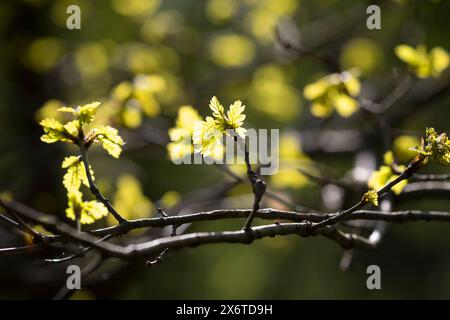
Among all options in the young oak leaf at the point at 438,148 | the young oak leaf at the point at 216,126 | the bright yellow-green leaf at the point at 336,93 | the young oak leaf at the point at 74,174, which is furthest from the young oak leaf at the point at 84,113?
the bright yellow-green leaf at the point at 336,93

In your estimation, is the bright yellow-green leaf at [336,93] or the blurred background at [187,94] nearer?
the bright yellow-green leaf at [336,93]

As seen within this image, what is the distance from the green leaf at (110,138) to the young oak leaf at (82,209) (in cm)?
17

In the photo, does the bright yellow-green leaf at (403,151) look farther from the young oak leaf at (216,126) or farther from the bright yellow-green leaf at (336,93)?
the young oak leaf at (216,126)

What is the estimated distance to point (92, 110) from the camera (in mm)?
1660

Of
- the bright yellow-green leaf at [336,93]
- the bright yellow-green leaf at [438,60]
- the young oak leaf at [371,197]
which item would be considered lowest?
the young oak leaf at [371,197]

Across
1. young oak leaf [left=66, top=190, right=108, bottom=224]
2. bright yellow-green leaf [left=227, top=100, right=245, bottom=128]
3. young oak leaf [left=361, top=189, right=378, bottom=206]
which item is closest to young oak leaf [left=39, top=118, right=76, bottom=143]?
young oak leaf [left=66, top=190, right=108, bottom=224]

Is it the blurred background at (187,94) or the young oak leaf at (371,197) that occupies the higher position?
the blurred background at (187,94)

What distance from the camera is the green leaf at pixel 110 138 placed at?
5.45 feet

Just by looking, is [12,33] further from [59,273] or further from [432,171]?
[432,171]

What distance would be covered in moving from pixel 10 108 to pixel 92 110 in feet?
13.1

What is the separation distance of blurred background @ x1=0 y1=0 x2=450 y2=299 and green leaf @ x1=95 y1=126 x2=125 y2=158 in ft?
2.86

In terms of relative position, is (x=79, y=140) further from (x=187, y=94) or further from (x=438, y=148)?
(x=187, y=94)
